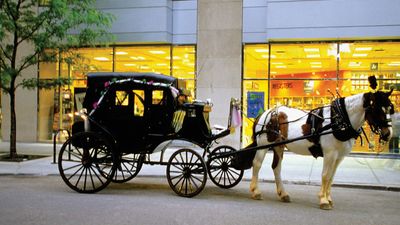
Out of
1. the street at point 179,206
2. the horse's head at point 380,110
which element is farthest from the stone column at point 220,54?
the horse's head at point 380,110

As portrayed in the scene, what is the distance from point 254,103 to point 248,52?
203 cm

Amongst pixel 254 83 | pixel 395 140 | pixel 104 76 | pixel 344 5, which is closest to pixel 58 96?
pixel 254 83

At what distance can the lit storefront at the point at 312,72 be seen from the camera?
53.3 feet

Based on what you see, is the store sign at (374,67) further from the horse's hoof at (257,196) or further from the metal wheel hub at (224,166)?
the horse's hoof at (257,196)

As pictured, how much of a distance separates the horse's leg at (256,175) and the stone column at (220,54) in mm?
8525

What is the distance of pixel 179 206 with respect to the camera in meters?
7.96

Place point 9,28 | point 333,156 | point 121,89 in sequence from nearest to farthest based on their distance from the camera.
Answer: point 333,156, point 121,89, point 9,28

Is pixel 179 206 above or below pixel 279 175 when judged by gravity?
below

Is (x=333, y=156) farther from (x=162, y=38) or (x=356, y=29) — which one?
(x=162, y=38)

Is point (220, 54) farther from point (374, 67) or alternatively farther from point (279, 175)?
point (279, 175)

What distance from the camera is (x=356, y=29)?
52.4 feet

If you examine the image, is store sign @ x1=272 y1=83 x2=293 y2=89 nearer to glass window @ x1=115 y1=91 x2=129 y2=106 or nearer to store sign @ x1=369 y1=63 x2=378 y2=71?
store sign @ x1=369 y1=63 x2=378 y2=71

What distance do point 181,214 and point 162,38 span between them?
11.5m

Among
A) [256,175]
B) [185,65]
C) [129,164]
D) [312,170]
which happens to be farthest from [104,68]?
[256,175]
